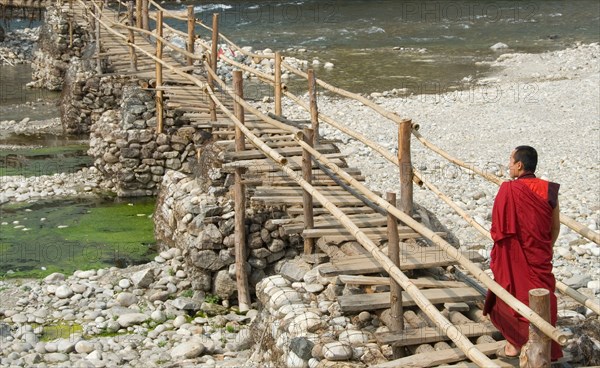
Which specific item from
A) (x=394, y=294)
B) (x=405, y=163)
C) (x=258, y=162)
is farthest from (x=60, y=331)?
(x=405, y=163)

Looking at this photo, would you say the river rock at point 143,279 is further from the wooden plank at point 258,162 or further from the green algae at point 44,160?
the green algae at point 44,160

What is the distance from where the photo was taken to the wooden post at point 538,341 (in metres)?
4.31

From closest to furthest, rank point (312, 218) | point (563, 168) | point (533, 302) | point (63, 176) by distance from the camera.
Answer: point (533, 302) < point (312, 218) < point (563, 168) < point (63, 176)

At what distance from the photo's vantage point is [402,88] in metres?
20.8

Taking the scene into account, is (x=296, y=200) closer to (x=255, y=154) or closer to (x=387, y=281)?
(x=255, y=154)

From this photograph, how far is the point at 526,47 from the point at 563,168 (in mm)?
14439

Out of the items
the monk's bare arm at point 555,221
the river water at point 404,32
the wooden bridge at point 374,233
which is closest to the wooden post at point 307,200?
the wooden bridge at point 374,233

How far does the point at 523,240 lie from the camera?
523 cm

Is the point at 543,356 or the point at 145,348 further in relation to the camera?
the point at 145,348

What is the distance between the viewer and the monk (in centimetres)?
520

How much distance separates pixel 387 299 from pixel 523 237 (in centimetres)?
128

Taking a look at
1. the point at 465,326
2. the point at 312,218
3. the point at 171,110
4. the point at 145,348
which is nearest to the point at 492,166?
the point at 171,110

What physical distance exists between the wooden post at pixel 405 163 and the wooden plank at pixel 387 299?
2.23 feet

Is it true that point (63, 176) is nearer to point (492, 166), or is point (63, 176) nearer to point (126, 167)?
point (126, 167)
